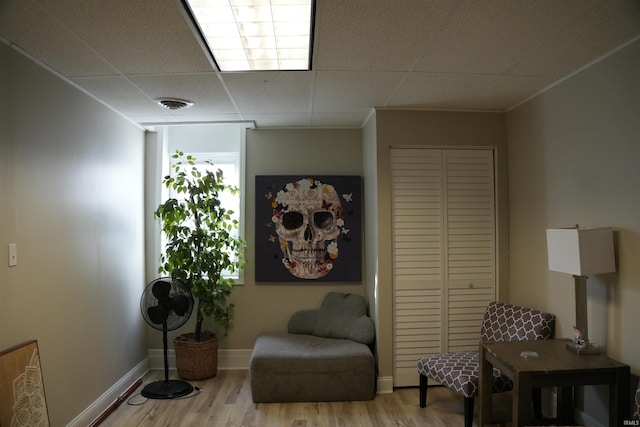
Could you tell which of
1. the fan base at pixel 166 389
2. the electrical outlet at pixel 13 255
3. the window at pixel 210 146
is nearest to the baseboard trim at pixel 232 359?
the fan base at pixel 166 389

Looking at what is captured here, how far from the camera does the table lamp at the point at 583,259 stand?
2.28 m

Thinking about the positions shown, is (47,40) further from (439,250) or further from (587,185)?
(587,185)

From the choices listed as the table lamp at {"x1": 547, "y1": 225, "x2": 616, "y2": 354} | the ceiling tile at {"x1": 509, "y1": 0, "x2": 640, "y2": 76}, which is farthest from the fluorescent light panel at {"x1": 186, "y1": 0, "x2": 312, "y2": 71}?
the table lamp at {"x1": 547, "y1": 225, "x2": 616, "y2": 354}

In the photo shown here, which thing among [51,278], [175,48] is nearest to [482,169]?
[175,48]

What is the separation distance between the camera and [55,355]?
255 cm

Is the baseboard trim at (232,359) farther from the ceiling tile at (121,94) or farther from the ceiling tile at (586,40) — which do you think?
the ceiling tile at (586,40)

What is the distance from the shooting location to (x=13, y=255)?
7.22 feet

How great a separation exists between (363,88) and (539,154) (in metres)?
1.35

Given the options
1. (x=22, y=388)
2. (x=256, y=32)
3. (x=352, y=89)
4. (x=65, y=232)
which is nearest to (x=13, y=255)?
(x=65, y=232)

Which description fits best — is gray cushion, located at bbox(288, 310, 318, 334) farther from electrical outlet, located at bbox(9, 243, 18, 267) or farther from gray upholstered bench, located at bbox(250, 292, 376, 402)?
electrical outlet, located at bbox(9, 243, 18, 267)

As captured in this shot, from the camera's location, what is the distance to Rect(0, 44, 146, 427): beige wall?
7.28ft

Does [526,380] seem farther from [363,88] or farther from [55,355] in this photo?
[55,355]

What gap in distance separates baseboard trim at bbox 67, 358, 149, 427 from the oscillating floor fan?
0.62 ft

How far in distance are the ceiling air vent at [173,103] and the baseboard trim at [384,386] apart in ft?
8.66
